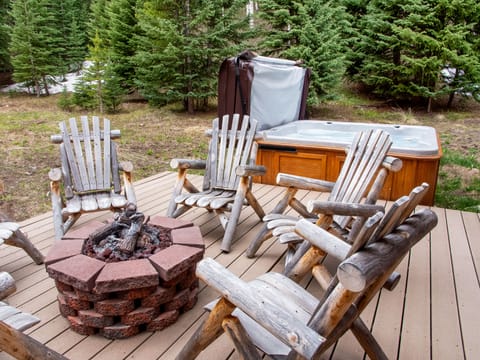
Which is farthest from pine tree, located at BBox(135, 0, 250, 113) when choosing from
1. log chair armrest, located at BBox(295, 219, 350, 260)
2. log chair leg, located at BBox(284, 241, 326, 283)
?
log chair armrest, located at BBox(295, 219, 350, 260)

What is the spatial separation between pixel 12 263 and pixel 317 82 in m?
6.94

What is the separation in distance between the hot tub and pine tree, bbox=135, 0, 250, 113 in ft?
12.6

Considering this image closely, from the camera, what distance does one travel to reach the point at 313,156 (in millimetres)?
4051

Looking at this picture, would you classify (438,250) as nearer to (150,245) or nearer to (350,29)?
(150,245)

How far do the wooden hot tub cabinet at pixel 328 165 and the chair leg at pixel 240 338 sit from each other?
7.71 ft

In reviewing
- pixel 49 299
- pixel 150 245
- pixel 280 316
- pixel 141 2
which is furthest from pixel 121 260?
pixel 141 2

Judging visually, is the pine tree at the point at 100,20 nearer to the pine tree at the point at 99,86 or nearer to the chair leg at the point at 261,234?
the pine tree at the point at 99,86

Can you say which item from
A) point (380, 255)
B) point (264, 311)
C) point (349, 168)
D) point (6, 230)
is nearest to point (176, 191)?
point (6, 230)

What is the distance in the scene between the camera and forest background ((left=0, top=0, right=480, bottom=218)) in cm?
814

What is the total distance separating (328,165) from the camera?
4.00m

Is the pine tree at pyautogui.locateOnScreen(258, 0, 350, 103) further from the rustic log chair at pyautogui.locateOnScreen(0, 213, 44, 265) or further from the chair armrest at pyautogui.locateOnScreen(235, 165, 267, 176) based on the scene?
the rustic log chair at pyautogui.locateOnScreen(0, 213, 44, 265)

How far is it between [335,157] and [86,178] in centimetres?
241

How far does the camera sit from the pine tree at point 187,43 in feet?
26.5

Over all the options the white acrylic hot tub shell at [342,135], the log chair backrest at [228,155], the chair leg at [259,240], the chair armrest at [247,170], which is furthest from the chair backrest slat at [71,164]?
the white acrylic hot tub shell at [342,135]
